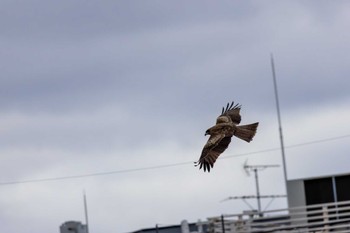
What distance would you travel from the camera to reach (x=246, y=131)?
28.0 m

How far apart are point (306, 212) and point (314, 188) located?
7.52 meters

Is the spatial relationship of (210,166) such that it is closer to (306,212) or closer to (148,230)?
(306,212)

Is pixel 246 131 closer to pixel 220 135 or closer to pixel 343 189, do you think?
pixel 220 135

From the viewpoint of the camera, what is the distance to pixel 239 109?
29984mm

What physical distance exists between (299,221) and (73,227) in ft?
71.0

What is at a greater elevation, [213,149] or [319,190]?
[319,190]

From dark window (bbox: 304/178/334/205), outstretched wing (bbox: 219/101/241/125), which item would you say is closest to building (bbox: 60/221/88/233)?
dark window (bbox: 304/178/334/205)

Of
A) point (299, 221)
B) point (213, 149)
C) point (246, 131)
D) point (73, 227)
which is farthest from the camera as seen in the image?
point (73, 227)

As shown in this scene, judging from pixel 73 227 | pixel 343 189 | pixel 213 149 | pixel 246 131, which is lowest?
pixel 213 149

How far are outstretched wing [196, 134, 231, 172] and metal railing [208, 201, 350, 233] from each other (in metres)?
36.3

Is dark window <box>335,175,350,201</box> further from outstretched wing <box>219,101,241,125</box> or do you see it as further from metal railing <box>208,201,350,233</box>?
outstretched wing <box>219,101,241,125</box>

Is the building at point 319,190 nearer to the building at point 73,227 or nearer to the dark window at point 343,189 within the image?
the dark window at point 343,189

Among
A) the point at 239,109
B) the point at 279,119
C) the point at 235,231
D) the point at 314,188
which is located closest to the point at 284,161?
the point at 279,119

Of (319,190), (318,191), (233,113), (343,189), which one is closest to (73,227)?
(318,191)
